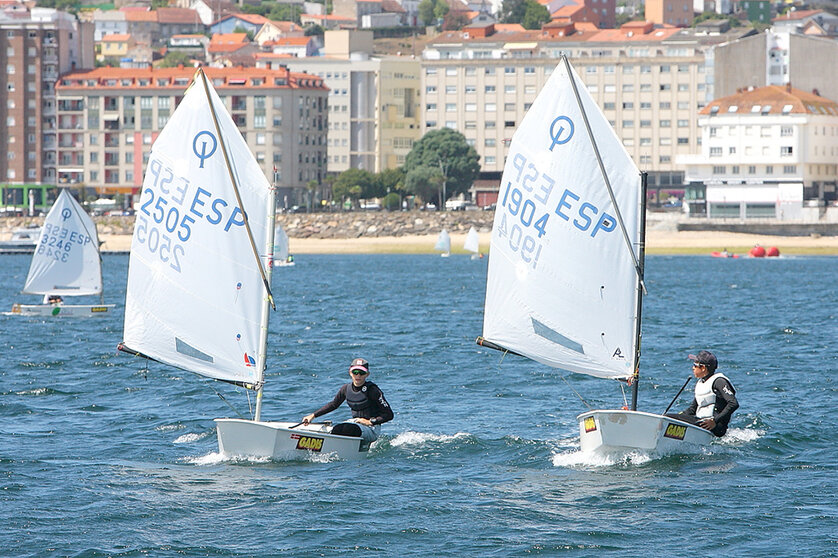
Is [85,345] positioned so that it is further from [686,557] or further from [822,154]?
[822,154]

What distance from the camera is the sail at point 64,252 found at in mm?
62156

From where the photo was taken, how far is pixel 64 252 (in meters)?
62.4

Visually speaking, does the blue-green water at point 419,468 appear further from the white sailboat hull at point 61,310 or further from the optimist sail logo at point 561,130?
the white sailboat hull at point 61,310

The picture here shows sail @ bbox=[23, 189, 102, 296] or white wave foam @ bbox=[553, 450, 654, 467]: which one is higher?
sail @ bbox=[23, 189, 102, 296]

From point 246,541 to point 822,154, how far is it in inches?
5673

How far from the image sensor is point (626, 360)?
27062 millimetres

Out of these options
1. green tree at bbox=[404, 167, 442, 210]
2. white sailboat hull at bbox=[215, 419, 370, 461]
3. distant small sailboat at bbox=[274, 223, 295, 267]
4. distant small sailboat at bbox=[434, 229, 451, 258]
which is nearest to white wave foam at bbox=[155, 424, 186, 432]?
white sailboat hull at bbox=[215, 419, 370, 461]

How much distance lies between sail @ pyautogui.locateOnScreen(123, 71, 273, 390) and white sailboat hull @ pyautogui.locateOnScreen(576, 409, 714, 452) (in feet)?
21.4

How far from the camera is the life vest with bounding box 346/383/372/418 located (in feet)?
85.9

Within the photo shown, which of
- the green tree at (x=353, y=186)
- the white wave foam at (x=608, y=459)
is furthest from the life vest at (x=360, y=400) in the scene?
the green tree at (x=353, y=186)

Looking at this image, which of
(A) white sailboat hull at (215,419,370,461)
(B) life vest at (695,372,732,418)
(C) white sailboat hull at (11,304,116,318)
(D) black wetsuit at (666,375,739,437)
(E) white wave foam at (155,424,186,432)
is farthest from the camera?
(C) white sailboat hull at (11,304,116,318)

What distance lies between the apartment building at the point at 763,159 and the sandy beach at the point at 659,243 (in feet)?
22.7

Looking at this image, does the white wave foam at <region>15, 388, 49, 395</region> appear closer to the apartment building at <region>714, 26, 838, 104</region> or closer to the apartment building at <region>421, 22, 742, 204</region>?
the apartment building at <region>714, 26, 838, 104</region>

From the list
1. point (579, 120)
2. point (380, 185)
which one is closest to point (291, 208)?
point (380, 185)
